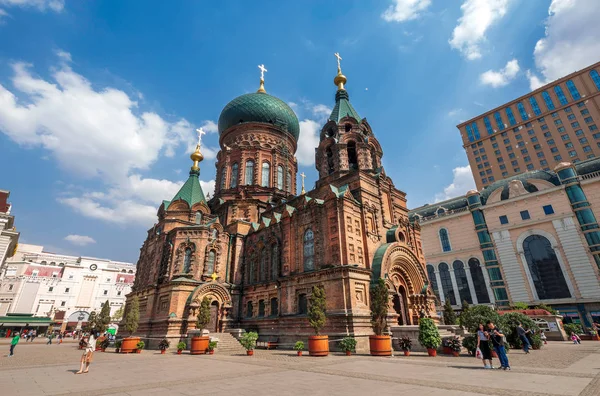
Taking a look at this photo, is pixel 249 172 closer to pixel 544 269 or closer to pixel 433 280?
pixel 433 280

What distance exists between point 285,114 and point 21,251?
231 feet

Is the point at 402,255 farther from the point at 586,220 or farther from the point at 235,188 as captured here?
the point at 586,220

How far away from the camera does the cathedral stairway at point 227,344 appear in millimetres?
19953

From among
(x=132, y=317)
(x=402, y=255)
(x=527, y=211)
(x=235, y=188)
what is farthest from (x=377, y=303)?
(x=527, y=211)

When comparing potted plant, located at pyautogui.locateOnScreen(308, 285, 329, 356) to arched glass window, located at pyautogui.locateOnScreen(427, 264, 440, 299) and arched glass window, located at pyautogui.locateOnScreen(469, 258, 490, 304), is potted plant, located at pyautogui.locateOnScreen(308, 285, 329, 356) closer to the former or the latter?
arched glass window, located at pyautogui.locateOnScreen(469, 258, 490, 304)

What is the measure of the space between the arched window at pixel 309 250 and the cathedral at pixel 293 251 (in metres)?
0.11

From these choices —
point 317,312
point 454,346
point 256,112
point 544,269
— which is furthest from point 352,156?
point 544,269

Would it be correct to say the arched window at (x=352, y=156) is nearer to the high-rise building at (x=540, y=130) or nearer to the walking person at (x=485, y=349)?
the walking person at (x=485, y=349)

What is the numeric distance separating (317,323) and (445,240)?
34.5m

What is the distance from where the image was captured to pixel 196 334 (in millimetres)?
20078

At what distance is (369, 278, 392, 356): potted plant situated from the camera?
601 inches

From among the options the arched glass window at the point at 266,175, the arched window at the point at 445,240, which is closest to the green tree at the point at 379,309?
the arched glass window at the point at 266,175

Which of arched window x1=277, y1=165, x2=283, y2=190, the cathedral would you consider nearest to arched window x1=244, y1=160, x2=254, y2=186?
the cathedral

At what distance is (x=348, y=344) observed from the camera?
53.9 ft
